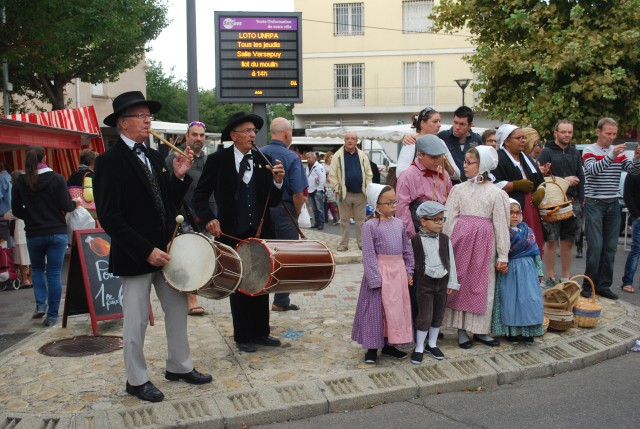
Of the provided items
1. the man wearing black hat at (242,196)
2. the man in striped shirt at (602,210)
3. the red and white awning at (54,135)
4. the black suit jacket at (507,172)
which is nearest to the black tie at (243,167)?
the man wearing black hat at (242,196)

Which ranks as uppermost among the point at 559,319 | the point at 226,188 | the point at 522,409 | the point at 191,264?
the point at 226,188

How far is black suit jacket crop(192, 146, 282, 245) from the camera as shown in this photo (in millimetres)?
6176

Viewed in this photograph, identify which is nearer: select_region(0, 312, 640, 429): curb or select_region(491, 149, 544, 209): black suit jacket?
select_region(0, 312, 640, 429): curb

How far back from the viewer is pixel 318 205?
18078 mm

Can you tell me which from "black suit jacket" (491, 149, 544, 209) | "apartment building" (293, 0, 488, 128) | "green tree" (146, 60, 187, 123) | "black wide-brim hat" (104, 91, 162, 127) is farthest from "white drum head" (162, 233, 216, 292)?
"green tree" (146, 60, 187, 123)

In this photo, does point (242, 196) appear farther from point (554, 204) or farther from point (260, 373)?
point (554, 204)

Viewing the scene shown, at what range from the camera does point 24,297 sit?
949 centimetres

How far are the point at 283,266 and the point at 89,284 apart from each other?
8.67ft

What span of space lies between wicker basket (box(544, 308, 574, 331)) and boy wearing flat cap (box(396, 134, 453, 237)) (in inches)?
62.6

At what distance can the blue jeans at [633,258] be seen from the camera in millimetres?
9102

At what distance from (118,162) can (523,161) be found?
4.19 m

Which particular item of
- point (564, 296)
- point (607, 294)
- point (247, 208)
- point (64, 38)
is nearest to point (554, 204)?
point (564, 296)

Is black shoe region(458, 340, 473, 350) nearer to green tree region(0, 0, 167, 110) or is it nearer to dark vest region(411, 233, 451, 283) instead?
dark vest region(411, 233, 451, 283)

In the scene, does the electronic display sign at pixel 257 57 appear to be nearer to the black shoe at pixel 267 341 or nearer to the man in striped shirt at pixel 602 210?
the man in striped shirt at pixel 602 210
